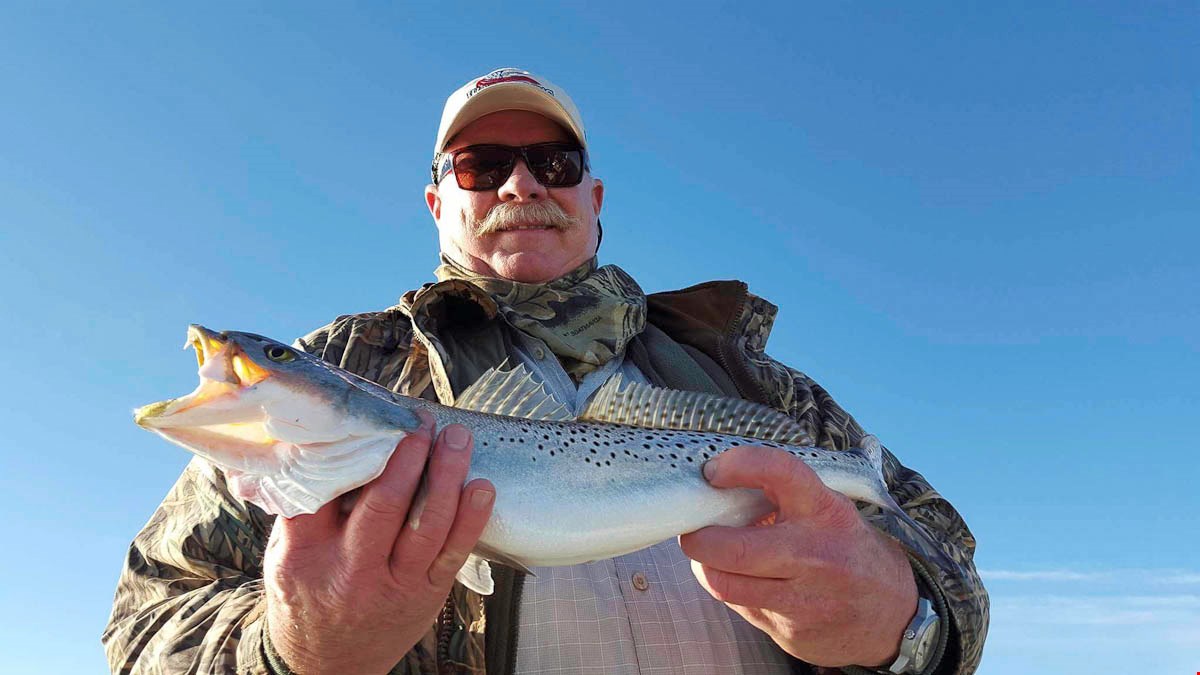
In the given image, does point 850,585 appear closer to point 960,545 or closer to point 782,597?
point 782,597

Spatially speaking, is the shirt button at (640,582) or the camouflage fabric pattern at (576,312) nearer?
the shirt button at (640,582)

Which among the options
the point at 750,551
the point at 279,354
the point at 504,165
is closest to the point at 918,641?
the point at 750,551

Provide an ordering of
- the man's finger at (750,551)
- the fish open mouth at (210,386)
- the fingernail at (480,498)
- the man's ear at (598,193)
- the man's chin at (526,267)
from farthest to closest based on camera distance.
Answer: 1. the man's ear at (598,193)
2. the man's chin at (526,267)
3. the man's finger at (750,551)
4. the fingernail at (480,498)
5. the fish open mouth at (210,386)

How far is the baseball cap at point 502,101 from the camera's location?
654 cm

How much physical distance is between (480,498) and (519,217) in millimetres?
3329

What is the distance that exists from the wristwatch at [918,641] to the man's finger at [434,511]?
219cm

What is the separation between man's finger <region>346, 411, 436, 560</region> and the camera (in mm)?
3105

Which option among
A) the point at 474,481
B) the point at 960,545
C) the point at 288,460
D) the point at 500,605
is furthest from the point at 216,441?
the point at 960,545

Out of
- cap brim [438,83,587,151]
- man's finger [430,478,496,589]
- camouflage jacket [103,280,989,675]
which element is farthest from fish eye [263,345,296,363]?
cap brim [438,83,587,151]

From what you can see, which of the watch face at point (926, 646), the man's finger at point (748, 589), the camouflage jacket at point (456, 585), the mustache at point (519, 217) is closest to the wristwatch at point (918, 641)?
the watch face at point (926, 646)

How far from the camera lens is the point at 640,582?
432 cm

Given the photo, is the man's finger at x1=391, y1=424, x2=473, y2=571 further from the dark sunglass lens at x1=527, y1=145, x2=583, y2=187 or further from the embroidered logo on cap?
the embroidered logo on cap

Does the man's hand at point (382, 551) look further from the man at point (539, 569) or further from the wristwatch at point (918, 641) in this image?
the wristwatch at point (918, 641)

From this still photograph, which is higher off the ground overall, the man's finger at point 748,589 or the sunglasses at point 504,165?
the sunglasses at point 504,165
